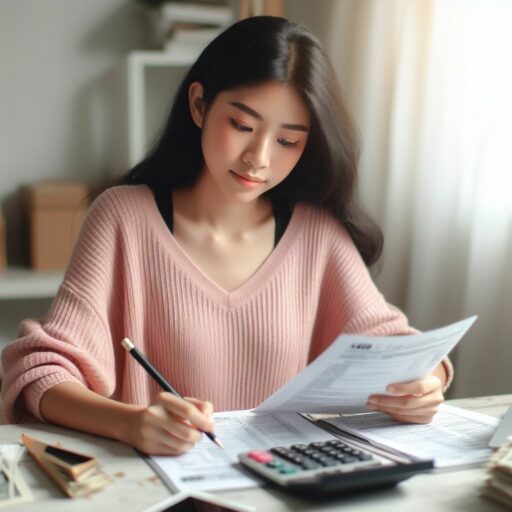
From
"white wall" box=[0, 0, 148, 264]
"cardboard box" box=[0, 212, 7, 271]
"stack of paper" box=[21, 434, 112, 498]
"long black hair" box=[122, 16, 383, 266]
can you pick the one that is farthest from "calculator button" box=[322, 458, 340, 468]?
"white wall" box=[0, 0, 148, 264]

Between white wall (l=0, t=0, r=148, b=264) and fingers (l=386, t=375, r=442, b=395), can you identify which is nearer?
fingers (l=386, t=375, r=442, b=395)

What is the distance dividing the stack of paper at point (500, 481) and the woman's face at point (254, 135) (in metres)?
0.56

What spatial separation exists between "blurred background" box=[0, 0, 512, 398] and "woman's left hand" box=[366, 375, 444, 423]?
1.81 ft

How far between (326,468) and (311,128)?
2.00 feet

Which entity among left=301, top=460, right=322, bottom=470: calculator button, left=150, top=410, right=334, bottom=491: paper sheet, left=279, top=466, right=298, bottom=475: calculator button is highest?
left=301, top=460, right=322, bottom=470: calculator button

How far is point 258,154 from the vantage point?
1.22 meters

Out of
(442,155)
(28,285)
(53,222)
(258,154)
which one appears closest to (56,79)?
(53,222)

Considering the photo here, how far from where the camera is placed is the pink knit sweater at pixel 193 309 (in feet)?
4.41

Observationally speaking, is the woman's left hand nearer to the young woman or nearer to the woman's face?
the young woman

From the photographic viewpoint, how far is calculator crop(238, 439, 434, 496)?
2.70 ft

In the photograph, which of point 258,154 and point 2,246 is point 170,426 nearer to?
point 258,154

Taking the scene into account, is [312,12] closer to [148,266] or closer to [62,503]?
[148,266]

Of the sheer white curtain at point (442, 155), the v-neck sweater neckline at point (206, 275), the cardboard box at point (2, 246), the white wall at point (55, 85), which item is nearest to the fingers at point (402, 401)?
the v-neck sweater neckline at point (206, 275)

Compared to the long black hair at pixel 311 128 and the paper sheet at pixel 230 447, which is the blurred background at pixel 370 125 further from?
the paper sheet at pixel 230 447
